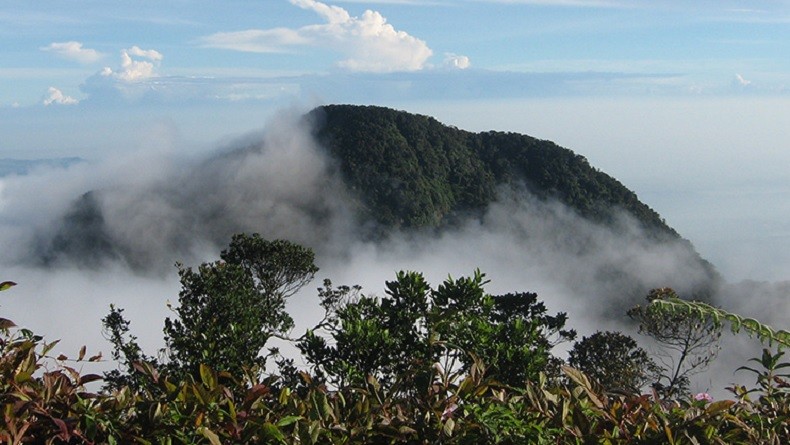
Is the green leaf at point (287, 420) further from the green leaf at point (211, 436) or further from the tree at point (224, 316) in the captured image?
the tree at point (224, 316)

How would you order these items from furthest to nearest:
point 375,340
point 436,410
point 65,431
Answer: point 375,340 < point 436,410 < point 65,431

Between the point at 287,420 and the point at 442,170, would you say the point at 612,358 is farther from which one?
the point at 442,170

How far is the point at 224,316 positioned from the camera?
35.1ft

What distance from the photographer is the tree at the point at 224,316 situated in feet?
30.1

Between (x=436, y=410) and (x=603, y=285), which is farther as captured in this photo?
(x=603, y=285)

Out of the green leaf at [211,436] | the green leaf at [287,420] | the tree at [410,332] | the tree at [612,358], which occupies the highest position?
the green leaf at [287,420]

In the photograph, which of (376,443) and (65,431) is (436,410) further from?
(65,431)

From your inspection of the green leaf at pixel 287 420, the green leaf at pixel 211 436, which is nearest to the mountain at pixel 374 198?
the green leaf at pixel 287 420

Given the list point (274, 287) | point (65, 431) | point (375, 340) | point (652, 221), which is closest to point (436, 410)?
point (65, 431)

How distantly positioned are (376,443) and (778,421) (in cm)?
88

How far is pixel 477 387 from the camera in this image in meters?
1.83

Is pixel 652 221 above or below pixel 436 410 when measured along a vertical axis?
below

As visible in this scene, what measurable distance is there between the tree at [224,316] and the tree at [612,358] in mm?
5084

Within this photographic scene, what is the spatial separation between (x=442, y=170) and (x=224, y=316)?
66.0 meters
